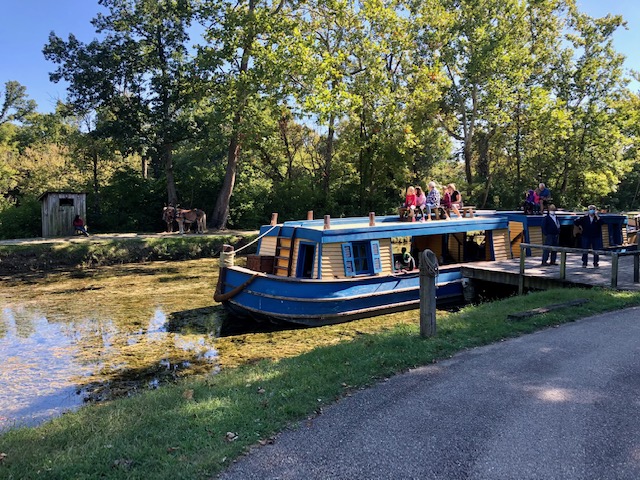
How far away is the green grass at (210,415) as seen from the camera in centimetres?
399

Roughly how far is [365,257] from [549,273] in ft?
16.5

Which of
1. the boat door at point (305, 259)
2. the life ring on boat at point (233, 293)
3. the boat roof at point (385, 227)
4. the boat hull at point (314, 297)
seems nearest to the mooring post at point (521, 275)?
the boat roof at point (385, 227)

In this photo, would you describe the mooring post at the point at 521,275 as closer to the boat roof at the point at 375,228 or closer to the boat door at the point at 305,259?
the boat roof at the point at 375,228

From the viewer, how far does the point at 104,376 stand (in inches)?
345

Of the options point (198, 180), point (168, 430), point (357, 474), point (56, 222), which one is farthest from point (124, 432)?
point (198, 180)

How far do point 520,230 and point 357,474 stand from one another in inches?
583

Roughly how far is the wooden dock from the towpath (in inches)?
233

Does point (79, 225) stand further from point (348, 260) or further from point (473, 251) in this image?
point (473, 251)

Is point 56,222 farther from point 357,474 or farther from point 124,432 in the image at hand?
point 357,474

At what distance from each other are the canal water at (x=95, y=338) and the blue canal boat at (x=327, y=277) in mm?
1357

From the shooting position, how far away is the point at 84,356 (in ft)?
A: 32.5

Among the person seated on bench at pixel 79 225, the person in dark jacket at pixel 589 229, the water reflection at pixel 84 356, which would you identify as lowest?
the water reflection at pixel 84 356

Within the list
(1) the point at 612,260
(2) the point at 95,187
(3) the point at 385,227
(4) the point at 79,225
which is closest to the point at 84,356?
(3) the point at 385,227

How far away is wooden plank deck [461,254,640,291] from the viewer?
1195cm
